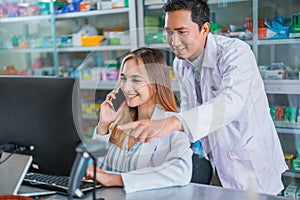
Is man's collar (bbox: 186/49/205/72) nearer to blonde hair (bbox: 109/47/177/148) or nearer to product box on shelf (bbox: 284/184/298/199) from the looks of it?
blonde hair (bbox: 109/47/177/148)

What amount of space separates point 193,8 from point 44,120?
665 millimetres

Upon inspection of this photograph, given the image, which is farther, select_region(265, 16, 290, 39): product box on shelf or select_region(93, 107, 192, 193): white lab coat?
select_region(265, 16, 290, 39): product box on shelf

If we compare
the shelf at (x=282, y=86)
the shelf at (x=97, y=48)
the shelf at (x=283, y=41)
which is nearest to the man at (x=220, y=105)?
the shelf at (x=282, y=86)

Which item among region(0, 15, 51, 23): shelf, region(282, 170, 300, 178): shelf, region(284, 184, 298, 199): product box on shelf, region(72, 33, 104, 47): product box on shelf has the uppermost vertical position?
region(0, 15, 51, 23): shelf

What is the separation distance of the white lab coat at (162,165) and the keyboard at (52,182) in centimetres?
13

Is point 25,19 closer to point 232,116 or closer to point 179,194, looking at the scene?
point 232,116

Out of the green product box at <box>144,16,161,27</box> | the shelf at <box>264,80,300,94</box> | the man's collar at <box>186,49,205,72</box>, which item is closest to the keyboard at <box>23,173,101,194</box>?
the man's collar at <box>186,49,205,72</box>

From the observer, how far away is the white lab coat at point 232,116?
1296mm

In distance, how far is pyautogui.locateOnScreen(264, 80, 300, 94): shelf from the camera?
2.48m

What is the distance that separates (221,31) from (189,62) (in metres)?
1.44

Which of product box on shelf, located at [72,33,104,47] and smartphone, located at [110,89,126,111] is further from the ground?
product box on shelf, located at [72,33,104,47]

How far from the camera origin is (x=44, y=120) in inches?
44.6

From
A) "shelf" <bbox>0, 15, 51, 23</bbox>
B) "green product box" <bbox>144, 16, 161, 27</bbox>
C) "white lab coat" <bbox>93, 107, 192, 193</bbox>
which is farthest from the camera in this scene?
"shelf" <bbox>0, 15, 51, 23</bbox>

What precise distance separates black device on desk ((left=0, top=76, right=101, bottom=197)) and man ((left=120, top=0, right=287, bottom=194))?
0.57ft
